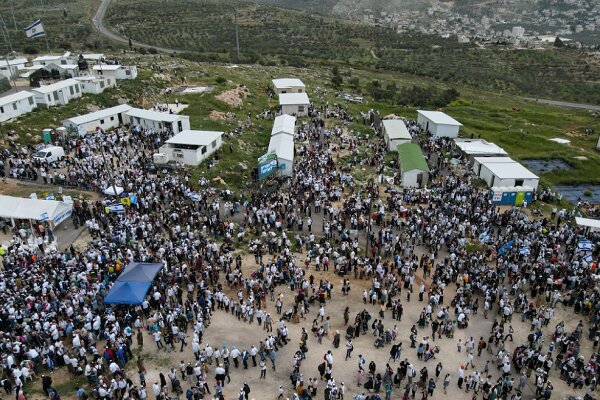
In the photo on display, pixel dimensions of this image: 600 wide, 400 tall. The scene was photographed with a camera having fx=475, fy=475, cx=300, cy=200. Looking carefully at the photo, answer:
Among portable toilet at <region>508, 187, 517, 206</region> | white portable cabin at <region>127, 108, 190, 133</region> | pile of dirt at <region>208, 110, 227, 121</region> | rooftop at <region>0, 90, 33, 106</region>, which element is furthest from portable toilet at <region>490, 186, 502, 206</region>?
rooftop at <region>0, 90, 33, 106</region>

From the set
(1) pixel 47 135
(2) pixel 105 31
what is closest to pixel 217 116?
(1) pixel 47 135

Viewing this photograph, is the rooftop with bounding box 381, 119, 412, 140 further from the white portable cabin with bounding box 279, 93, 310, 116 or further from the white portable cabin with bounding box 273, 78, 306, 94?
the white portable cabin with bounding box 273, 78, 306, 94

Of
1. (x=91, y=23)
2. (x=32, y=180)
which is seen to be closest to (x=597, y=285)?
(x=32, y=180)

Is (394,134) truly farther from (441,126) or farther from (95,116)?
(95,116)

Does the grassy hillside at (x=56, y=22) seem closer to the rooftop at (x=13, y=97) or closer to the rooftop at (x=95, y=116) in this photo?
the rooftop at (x=13, y=97)

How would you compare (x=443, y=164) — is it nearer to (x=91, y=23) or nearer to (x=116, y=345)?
(x=116, y=345)

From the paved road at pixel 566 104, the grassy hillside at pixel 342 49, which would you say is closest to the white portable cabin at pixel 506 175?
the paved road at pixel 566 104
